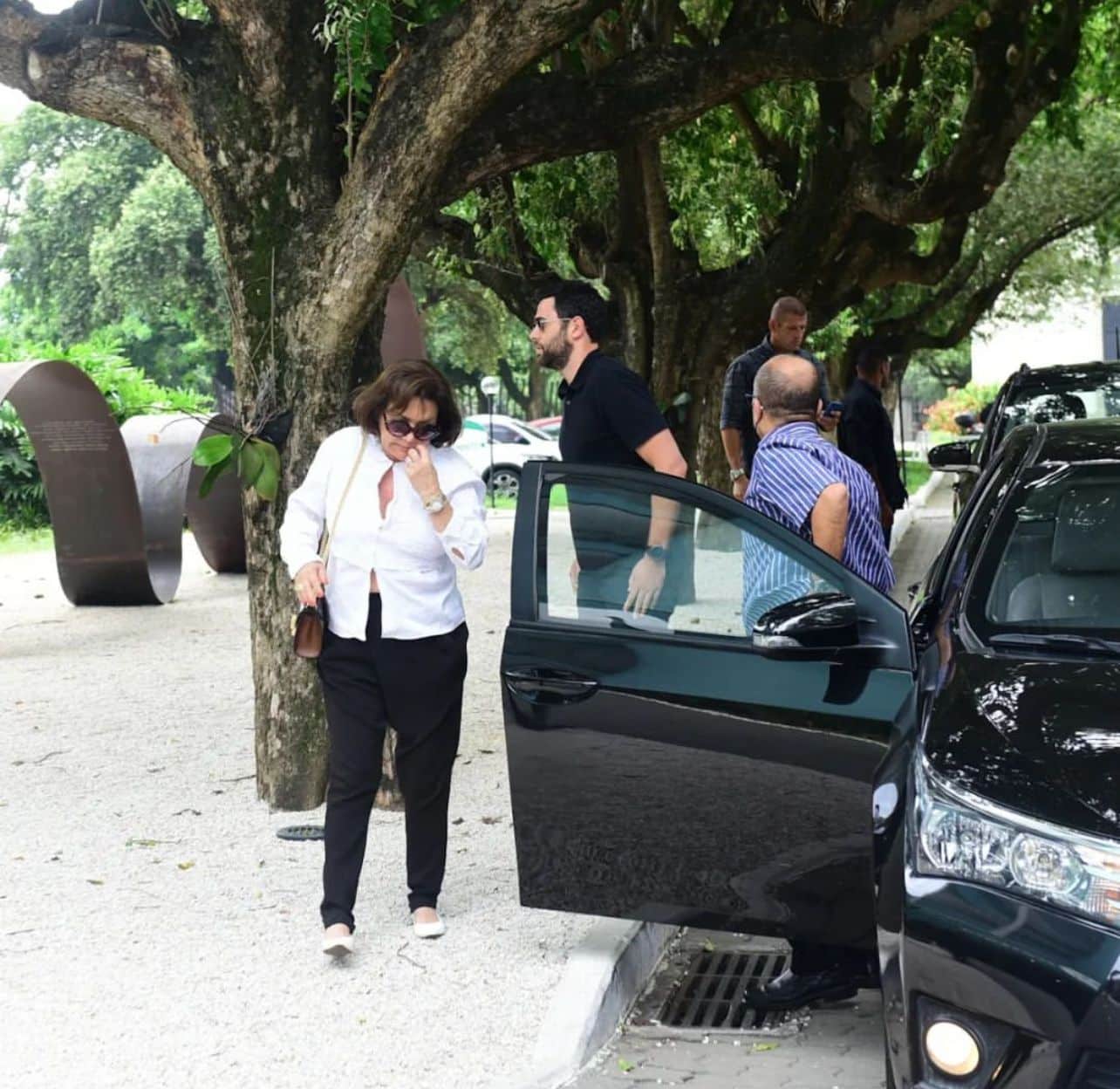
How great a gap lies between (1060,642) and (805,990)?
135 centimetres

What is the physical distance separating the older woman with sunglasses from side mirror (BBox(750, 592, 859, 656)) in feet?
3.97

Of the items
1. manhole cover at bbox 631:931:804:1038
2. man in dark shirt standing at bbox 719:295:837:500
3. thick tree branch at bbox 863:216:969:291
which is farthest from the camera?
thick tree branch at bbox 863:216:969:291

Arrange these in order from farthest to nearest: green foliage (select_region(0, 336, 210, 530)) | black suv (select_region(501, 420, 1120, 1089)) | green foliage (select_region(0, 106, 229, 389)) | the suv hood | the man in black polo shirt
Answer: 1. green foliage (select_region(0, 106, 229, 389))
2. green foliage (select_region(0, 336, 210, 530))
3. the man in black polo shirt
4. black suv (select_region(501, 420, 1120, 1089))
5. the suv hood

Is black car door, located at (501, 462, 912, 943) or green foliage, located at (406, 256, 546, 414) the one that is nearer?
black car door, located at (501, 462, 912, 943)

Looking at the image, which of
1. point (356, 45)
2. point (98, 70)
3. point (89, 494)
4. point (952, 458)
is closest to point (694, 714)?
point (356, 45)

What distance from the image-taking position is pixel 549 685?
16.5 ft

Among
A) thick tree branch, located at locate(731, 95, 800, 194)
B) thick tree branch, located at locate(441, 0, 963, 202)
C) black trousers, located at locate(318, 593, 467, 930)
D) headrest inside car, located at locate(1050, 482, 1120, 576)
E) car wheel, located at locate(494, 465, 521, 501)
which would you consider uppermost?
thick tree branch, located at locate(731, 95, 800, 194)

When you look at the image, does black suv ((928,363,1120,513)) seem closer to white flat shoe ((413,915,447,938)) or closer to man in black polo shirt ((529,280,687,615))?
man in black polo shirt ((529,280,687,615))

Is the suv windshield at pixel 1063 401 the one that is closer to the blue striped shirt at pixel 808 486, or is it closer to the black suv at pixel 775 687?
the blue striped shirt at pixel 808 486

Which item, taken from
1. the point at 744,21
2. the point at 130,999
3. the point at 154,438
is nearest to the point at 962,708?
the point at 130,999

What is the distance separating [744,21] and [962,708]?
933 centimetres

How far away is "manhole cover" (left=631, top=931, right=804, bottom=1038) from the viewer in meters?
5.20

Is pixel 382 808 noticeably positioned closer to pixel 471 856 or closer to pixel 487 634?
pixel 471 856

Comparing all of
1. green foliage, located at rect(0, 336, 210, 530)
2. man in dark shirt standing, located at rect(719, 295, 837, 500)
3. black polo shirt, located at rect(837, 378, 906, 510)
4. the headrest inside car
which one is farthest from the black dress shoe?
green foliage, located at rect(0, 336, 210, 530)
